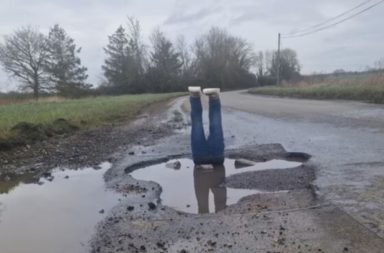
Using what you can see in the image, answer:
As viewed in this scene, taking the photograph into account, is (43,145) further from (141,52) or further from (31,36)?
(141,52)

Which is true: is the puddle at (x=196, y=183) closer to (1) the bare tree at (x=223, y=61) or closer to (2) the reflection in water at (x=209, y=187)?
(2) the reflection in water at (x=209, y=187)

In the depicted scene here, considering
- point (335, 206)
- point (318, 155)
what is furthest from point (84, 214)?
point (318, 155)

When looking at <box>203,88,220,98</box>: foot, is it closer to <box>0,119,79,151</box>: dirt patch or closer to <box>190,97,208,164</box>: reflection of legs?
<box>190,97,208,164</box>: reflection of legs

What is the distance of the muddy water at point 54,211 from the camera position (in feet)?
14.2

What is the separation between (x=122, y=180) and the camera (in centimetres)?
699

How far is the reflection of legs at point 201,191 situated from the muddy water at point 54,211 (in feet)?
3.76

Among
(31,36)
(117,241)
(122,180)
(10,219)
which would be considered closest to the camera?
(117,241)

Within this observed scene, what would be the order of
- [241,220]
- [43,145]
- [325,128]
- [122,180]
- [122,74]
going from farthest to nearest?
[122,74], [325,128], [43,145], [122,180], [241,220]

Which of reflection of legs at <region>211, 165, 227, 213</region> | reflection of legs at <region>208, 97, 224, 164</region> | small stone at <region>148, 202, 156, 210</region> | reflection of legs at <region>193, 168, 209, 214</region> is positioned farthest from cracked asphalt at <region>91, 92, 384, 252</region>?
reflection of legs at <region>208, 97, 224, 164</region>

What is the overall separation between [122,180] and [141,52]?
240ft

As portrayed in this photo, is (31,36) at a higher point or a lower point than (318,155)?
higher

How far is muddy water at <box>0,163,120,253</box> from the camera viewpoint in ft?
14.2

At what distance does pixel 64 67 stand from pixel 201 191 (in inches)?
2325

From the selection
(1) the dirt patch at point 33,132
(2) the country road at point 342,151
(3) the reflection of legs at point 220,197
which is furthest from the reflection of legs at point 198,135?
(1) the dirt patch at point 33,132
